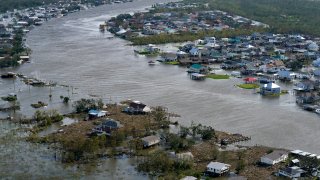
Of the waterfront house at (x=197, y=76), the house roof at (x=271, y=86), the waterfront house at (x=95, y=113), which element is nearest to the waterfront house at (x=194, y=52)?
the waterfront house at (x=197, y=76)

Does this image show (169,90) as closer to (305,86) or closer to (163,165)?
(305,86)

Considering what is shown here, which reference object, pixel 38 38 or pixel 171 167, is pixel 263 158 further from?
pixel 38 38

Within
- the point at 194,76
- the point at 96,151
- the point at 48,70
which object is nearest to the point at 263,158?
the point at 96,151

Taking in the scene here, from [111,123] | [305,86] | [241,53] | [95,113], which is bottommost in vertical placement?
[95,113]

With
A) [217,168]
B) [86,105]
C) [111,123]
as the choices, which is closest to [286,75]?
[86,105]

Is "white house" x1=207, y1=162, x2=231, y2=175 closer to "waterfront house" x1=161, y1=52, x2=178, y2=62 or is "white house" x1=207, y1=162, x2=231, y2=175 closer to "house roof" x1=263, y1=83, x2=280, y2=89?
"house roof" x1=263, y1=83, x2=280, y2=89
